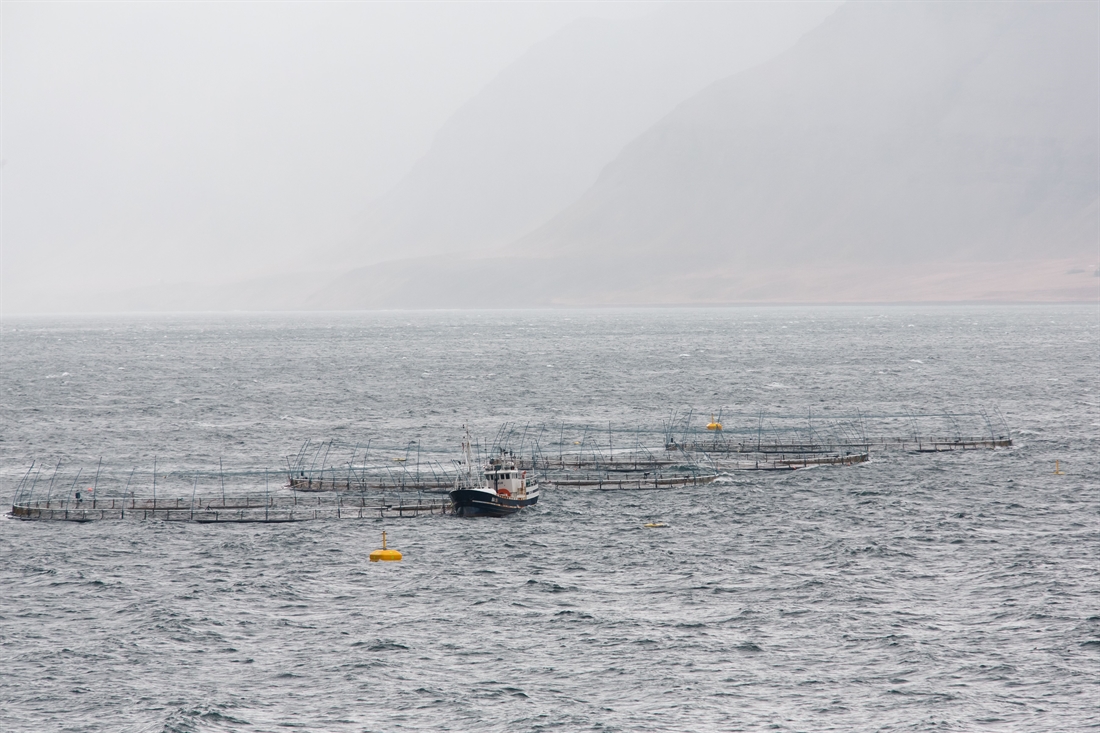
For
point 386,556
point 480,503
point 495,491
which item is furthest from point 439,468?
point 386,556

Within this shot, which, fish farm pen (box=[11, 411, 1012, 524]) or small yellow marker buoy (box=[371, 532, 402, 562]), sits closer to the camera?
small yellow marker buoy (box=[371, 532, 402, 562])

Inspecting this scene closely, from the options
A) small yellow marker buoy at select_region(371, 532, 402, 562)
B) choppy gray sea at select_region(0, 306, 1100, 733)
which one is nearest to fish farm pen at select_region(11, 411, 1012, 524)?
choppy gray sea at select_region(0, 306, 1100, 733)

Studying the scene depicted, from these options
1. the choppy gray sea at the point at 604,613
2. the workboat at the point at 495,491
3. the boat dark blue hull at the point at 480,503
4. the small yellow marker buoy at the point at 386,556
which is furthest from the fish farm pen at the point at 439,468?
the small yellow marker buoy at the point at 386,556

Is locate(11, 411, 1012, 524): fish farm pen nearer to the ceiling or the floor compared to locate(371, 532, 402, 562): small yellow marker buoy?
nearer to the ceiling

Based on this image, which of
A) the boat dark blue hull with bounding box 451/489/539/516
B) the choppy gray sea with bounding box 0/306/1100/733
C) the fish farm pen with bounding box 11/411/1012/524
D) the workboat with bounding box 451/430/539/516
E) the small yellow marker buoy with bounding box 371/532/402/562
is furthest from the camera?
the fish farm pen with bounding box 11/411/1012/524

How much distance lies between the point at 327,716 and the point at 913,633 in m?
27.6

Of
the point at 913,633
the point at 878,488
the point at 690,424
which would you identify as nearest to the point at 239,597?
the point at 913,633

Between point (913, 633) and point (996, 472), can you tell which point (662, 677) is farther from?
point (996, 472)

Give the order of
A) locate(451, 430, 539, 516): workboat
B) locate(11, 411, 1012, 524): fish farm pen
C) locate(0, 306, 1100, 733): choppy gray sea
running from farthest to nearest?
locate(11, 411, 1012, 524): fish farm pen → locate(451, 430, 539, 516): workboat → locate(0, 306, 1100, 733): choppy gray sea

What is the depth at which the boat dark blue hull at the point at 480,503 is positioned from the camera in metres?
86.3

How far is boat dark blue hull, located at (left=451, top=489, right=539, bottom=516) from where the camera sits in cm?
8631

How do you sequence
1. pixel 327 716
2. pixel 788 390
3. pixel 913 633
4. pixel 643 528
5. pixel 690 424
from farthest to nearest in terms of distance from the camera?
1. pixel 788 390
2. pixel 690 424
3. pixel 643 528
4. pixel 913 633
5. pixel 327 716

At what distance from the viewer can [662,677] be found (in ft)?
177

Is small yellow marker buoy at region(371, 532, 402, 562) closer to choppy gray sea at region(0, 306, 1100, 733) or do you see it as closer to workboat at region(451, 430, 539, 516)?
choppy gray sea at region(0, 306, 1100, 733)
